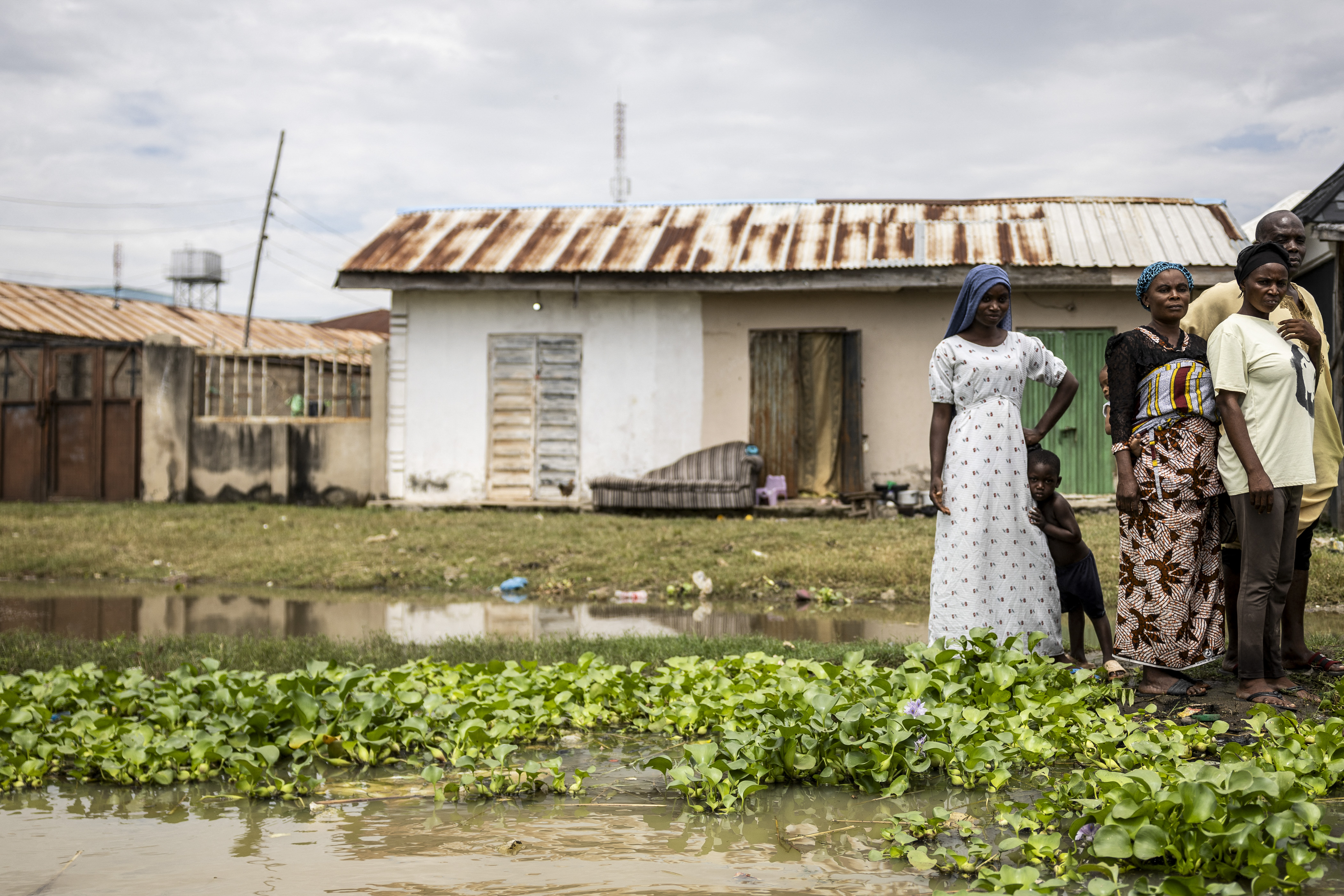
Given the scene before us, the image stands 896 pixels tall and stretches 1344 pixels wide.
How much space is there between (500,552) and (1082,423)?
733cm

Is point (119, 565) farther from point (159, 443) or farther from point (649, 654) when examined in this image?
point (649, 654)

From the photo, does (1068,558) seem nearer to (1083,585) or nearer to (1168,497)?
(1083,585)

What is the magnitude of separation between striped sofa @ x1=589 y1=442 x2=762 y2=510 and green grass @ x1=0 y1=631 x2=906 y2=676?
625cm

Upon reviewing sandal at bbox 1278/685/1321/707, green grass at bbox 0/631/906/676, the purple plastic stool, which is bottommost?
green grass at bbox 0/631/906/676

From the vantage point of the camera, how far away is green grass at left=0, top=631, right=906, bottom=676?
5.32m

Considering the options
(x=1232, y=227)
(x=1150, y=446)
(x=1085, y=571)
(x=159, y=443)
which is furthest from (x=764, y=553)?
(x=159, y=443)

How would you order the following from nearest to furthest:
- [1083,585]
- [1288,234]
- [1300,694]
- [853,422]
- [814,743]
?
[814,743] < [1300,694] < [1288,234] < [1083,585] < [853,422]

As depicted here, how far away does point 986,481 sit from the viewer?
14.7 feet

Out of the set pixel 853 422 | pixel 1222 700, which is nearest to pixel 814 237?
pixel 853 422

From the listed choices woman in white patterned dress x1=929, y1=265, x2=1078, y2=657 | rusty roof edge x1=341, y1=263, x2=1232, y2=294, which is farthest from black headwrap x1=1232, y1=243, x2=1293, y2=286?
rusty roof edge x1=341, y1=263, x2=1232, y2=294

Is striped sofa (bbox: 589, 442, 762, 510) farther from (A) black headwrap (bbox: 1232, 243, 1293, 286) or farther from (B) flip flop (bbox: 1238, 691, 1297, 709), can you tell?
(B) flip flop (bbox: 1238, 691, 1297, 709)

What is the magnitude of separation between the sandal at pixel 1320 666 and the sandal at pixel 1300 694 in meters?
0.42

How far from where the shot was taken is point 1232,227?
12914 millimetres

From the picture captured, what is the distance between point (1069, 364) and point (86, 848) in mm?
11755
